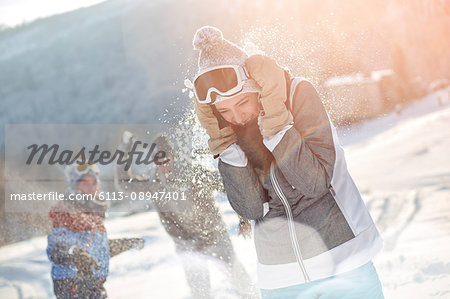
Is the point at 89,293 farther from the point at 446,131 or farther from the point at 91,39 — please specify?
the point at 91,39

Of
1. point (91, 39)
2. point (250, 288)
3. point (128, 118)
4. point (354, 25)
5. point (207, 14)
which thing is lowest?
point (250, 288)

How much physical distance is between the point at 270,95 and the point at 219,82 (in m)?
0.18

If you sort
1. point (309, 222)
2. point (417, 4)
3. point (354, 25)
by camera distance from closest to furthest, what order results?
1. point (309, 222)
2. point (354, 25)
3. point (417, 4)

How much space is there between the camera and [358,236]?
1.37 m

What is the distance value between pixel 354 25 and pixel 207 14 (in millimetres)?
22964

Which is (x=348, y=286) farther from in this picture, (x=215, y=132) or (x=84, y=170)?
(x=84, y=170)

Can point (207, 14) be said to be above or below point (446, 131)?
above

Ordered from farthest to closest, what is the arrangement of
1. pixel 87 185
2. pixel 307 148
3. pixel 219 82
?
pixel 87 185 → pixel 219 82 → pixel 307 148

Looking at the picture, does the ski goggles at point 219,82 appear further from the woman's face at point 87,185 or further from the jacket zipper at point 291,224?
the woman's face at point 87,185

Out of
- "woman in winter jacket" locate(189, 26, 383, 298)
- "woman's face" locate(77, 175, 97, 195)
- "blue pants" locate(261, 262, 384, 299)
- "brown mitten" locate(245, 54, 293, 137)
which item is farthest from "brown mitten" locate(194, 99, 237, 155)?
"woman's face" locate(77, 175, 97, 195)

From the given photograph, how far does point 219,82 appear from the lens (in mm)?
1415

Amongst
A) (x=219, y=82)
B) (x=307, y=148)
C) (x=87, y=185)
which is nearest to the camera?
(x=307, y=148)

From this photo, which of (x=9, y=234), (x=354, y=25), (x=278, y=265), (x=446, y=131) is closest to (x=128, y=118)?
(x=9, y=234)

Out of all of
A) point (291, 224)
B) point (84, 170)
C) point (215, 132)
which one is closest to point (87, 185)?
point (84, 170)
